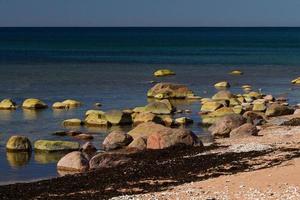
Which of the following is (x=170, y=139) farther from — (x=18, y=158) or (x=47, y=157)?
(x=18, y=158)

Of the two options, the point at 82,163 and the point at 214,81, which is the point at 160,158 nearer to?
the point at 82,163

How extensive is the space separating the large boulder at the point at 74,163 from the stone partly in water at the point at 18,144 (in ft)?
14.3

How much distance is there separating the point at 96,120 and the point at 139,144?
926 centimetres

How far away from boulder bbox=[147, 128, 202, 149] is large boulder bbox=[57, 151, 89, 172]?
3.93 metres

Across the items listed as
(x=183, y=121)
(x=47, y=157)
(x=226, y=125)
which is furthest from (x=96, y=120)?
(x=47, y=157)

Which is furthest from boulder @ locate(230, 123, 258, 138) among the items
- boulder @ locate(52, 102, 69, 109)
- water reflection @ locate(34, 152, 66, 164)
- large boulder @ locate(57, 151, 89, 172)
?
boulder @ locate(52, 102, 69, 109)

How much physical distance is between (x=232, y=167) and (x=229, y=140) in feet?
29.6

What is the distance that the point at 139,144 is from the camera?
33344 mm

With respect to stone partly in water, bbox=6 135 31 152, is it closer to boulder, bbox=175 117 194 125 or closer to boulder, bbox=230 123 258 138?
boulder, bbox=230 123 258 138

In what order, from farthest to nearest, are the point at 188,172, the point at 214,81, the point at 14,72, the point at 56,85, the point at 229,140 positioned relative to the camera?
1. the point at 14,72
2. the point at 214,81
3. the point at 56,85
4. the point at 229,140
5. the point at 188,172

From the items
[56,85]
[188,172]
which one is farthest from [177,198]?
[56,85]

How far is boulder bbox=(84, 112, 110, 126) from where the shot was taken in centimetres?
4200

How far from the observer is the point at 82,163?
96.3 feet

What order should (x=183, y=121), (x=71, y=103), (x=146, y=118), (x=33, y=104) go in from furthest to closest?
(x=71, y=103), (x=33, y=104), (x=183, y=121), (x=146, y=118)
